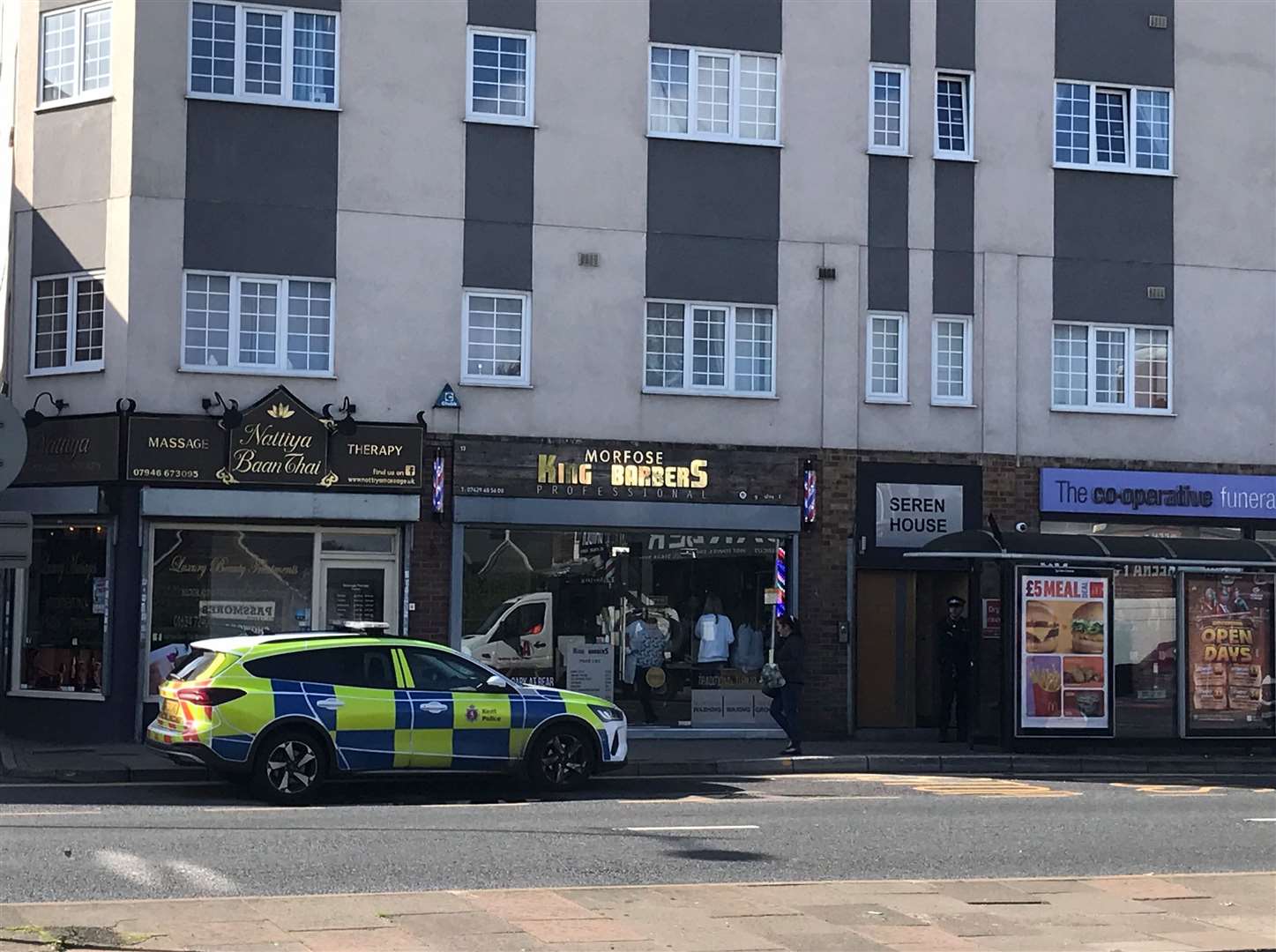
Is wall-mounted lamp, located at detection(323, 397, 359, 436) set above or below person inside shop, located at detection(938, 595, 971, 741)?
above

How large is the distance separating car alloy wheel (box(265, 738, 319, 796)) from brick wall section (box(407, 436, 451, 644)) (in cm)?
618

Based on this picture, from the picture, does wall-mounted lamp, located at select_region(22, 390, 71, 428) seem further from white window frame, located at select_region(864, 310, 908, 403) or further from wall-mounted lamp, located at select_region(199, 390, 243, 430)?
white window frame, located at select_region(864, 310, 908, 403)

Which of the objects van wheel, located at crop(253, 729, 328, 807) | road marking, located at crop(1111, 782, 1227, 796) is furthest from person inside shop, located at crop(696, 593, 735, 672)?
van wheel, located at crop(253, 729, 328, 807)

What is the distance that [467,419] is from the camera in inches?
894

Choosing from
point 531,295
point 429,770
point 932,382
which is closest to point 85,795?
point 429,770

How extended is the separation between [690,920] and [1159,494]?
16777 millimetres

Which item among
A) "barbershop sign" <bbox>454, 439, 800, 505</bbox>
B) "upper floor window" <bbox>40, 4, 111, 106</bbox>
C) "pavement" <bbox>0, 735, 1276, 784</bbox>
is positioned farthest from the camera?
"barbershop sign" <bbox>454, 439, 800, 505</bbox>

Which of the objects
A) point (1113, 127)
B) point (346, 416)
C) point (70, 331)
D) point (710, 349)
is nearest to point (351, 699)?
point (346, 416)

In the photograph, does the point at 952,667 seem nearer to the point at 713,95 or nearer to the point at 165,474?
the point at 713,95

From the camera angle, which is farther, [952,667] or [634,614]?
[952,667]

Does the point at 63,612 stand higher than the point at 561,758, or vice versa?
the point at 63,612

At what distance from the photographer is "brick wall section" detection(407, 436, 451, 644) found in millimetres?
22328

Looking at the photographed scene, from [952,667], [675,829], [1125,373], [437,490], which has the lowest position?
[675,829]

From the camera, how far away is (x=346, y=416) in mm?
22156
